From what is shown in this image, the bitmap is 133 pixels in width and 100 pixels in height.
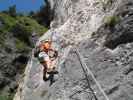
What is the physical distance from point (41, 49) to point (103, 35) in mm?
3054

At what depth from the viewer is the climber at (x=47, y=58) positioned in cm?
1430

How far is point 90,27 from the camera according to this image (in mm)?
15422

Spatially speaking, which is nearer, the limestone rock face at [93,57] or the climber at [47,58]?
the limestone rock face at [93,57]

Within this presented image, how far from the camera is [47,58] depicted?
14734 mm

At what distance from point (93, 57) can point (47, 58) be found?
2497 millimetres

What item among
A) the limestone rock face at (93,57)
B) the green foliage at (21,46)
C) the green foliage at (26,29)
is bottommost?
the limestone rock face at (93,57)

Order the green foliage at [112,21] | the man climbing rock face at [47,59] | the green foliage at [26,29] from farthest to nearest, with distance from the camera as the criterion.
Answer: the green foliage at [26,29], the man climbing rock face at [47,59], the green foliage at [112,21]

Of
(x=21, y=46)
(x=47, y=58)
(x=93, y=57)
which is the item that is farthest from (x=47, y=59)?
(x=21, y=46)

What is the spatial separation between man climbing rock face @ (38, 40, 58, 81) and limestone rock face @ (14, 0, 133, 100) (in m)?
0.30

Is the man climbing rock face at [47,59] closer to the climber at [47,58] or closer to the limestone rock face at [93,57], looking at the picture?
the climber at [47,58]

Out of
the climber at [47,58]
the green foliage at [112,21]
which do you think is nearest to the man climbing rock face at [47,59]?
the climber at [47,58]

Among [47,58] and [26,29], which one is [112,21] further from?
[26,29]

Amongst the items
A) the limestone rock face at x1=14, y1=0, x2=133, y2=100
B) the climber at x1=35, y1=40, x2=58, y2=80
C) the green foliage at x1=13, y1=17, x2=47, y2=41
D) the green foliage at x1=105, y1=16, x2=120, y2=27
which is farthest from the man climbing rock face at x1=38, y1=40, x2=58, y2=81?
the green foliage at x1=13, y1=17, x2=47, y2=41

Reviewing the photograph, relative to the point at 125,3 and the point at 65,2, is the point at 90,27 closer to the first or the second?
the point at 125,3
